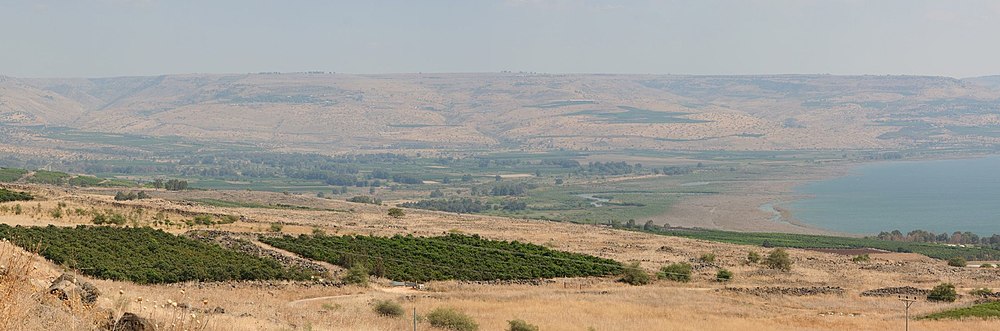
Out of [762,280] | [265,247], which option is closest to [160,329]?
[265,247]

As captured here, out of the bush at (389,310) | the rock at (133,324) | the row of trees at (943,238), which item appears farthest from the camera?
the row of trees at (943,238)

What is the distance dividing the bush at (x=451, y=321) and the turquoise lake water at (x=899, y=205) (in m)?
102

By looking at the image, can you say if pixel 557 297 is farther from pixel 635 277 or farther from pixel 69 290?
pixel 69 290

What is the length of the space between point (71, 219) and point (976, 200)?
6141 inches

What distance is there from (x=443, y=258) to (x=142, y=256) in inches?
534

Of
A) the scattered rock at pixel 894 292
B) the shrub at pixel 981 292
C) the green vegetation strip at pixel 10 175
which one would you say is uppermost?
the shrub at pixel 981 292

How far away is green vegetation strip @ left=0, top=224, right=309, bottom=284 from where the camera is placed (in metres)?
27.0

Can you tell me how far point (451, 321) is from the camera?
75.8 ft

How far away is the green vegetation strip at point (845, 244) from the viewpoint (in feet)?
256

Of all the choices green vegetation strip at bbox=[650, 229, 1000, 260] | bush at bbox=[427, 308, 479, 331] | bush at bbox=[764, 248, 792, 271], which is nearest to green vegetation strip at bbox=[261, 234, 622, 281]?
bush at bbox=[764, 248, 792, 271]

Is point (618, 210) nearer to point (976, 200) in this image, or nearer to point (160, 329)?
point (976, 200)

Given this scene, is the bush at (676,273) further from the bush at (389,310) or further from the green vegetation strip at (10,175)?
the green vegetation strip at (10,175)

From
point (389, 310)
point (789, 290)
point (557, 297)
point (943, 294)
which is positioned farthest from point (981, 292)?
point (389, 310)

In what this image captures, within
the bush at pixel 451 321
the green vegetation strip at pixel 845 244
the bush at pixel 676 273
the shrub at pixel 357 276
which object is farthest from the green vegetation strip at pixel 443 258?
the green vegetation strip at pixel 845 244
